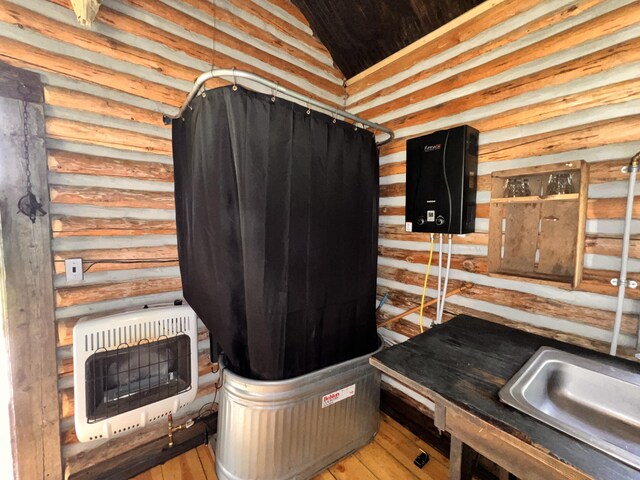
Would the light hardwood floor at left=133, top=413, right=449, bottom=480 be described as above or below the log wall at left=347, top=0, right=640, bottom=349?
below

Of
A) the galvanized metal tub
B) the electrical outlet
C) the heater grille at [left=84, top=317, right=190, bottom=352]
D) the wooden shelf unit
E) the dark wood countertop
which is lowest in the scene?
the galvanized metal tub

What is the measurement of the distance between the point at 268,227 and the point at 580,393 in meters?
1.45

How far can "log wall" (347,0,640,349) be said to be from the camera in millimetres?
1176

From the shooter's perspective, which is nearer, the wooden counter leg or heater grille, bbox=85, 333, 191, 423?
the wooden counter leg

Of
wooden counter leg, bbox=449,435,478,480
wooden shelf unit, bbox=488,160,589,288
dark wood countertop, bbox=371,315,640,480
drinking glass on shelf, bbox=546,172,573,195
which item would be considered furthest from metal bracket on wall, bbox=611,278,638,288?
wooden counter leg, bbox=449,435,478,480

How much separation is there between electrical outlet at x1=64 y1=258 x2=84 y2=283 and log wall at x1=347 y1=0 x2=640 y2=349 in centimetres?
207

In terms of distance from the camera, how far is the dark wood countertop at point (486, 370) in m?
0.65

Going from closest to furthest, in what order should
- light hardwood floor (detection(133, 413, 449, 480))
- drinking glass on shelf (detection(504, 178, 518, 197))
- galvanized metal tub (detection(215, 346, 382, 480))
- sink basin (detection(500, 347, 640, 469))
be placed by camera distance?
sink basin (detection(500, 347, 640, 469)) → galvanized metal tub (detection(215, 346, 382, 480)) → drinking glass on shelf (detection(504, 178, 518, 197)) → light hardwood floor (detection(133, 413, 449, 480))

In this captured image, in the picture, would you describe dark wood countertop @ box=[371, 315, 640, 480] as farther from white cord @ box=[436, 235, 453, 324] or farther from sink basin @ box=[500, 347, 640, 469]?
white cord @ box=[436, 235, 453, 324]

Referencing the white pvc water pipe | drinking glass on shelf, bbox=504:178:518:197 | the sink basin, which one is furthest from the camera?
drinking glass on shelf, bbox=504:178:518:197

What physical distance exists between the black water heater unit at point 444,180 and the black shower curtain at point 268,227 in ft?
1.36

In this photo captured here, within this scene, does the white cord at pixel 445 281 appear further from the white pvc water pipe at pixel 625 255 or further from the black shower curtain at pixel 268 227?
the white pvc water pipe at pixel 625 255

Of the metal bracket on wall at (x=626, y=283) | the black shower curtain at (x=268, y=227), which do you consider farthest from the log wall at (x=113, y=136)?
the metal bracket on wall at (x=626, y=283)

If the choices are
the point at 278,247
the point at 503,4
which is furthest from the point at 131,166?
the point at 503,4
